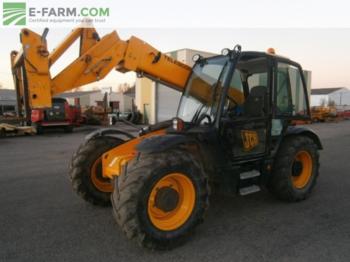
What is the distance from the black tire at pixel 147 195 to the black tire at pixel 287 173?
172cm

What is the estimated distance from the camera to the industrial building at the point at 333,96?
66.5 metres

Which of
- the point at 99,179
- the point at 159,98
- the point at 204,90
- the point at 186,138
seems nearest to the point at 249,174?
the point at 186,138

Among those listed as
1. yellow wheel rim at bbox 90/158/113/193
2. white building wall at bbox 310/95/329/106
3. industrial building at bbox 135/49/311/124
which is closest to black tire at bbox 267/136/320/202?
yellow wheel rim at bbox 90/158/113/193

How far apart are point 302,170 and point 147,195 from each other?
320cm

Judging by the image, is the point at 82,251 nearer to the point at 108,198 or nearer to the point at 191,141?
the point at 108,198

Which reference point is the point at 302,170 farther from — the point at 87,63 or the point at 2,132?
the point at 2,132

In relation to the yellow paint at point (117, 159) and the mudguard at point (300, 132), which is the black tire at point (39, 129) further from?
the mudguard at point (300, 132)

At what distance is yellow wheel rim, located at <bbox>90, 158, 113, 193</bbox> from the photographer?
4.42m

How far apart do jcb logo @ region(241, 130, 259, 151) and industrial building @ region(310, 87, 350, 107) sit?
6892 centimetres

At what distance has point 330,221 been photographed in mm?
3963

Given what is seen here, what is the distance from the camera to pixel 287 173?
450 cm

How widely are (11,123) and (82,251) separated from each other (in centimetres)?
1486

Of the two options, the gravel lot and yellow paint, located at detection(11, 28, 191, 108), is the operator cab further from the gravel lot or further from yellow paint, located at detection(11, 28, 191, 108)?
the gravel lot

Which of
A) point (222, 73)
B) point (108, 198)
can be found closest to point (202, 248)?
point (108, 198)
